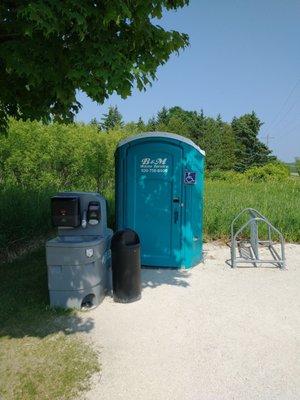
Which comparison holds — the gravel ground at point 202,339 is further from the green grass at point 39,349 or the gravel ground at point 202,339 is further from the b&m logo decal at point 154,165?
the b&m logo decal at point 154,165

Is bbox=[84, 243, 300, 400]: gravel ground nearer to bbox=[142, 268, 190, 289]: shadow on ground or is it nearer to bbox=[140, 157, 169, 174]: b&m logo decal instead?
bbox=[142, 268, 190, 289]: shadow on ground

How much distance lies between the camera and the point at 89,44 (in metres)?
3.25

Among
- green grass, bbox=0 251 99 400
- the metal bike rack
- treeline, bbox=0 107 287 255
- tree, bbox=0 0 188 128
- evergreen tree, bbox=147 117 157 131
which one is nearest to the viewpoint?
tree, bbox=0 0 188 128

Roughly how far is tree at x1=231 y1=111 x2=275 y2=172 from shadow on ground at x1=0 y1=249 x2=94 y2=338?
161 feet

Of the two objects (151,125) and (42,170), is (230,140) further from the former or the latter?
(42,170)

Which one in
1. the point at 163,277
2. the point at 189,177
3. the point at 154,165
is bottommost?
the point at 163,277

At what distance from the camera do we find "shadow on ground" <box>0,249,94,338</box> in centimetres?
447

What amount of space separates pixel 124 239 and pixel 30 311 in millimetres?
1397

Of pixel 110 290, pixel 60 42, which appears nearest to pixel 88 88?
pixel 60 42

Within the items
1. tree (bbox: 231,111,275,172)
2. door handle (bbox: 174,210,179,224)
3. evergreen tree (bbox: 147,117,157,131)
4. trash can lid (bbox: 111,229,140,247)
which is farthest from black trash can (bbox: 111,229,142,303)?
tree (bbox: 231,111,275,172)

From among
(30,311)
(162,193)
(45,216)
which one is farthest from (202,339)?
(45,216)

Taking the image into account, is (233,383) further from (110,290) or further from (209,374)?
(110,290)

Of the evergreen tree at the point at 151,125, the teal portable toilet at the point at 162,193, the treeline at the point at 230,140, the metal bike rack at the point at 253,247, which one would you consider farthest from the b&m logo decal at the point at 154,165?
the treeline at the point at 230,140

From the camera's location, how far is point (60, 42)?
3.33m
